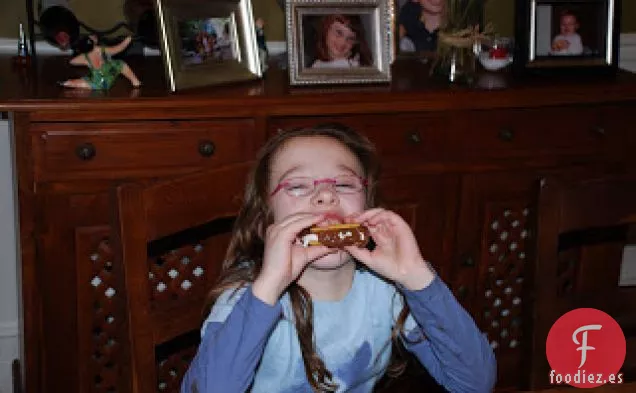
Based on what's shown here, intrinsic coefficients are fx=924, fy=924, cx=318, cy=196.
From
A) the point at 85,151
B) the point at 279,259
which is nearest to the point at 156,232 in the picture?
the point at 279,259

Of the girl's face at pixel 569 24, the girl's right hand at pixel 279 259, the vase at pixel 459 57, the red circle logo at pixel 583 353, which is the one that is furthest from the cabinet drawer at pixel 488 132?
the red circle logo at pixel 583 353

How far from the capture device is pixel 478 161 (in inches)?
88.5

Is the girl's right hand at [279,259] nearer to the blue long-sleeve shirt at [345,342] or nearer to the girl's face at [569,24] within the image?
the blue long-sleeve shirt at [345,342]

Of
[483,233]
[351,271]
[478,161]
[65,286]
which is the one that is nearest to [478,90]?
[478,161]

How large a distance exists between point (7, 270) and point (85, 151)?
29.8 inches

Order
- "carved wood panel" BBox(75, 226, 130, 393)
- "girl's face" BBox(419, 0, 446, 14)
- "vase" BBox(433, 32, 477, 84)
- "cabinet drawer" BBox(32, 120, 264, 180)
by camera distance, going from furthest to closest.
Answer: "girl's face" BBox(419, 0, 446, 14)
"vase" BBox(433, 32, 477, 84)
"carved wood panel" BBox(75, 226, 130, 393)
"cabinet drawer" BBox(32, 120, 264, 180)

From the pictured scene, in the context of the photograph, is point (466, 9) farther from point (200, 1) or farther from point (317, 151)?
point (317, 151)

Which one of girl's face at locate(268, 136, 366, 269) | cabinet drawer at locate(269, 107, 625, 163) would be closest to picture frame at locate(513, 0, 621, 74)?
cabinet drawer at locate(269, 107, 625, 163)

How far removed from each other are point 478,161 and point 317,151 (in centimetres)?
98

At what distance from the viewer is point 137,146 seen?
196 cm

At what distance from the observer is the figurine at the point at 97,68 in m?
1.98

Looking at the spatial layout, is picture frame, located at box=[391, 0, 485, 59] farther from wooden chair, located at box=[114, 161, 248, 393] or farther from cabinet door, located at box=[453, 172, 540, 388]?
wooden chair, located at box=[114, 161, 248, 393]

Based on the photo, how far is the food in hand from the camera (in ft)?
3.87

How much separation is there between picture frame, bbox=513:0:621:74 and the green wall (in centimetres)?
37
